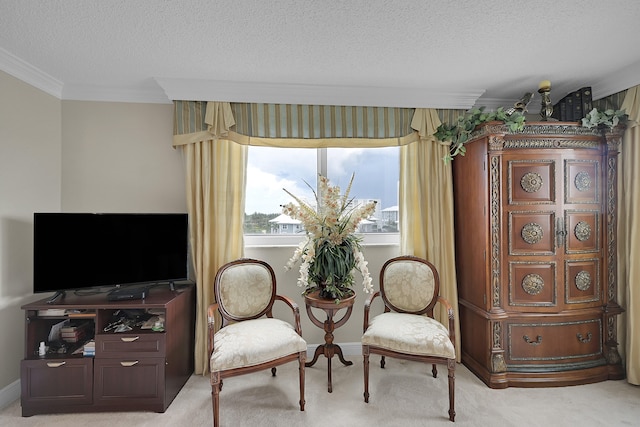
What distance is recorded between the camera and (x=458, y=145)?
265 centimetres

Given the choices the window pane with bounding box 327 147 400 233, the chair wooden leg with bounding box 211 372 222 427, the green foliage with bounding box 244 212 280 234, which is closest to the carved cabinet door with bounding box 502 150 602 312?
the window pane with bounding box 327 147 400 233

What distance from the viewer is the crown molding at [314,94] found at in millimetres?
2557

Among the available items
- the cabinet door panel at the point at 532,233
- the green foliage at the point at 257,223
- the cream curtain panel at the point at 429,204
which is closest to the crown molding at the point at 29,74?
the green foliage at the point at 257,223

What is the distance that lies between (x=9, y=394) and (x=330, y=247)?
8.73 ft

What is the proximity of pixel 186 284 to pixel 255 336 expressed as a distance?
978 mm

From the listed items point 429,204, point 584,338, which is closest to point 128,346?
point 429,204

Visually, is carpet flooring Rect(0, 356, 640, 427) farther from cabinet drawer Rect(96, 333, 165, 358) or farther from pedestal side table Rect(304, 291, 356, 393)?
cabinet drawer Rect(96, 333, 165, 358)

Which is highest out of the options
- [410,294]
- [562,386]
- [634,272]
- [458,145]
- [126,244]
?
[458,145]

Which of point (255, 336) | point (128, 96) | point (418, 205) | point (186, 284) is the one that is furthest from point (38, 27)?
point (418, 205)

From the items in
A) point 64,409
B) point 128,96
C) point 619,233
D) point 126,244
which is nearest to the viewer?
point 64,409

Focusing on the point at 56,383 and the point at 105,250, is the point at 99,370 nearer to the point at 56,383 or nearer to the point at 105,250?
the point at 56,383

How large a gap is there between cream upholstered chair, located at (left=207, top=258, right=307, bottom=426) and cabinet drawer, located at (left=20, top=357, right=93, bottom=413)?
0.92 meters

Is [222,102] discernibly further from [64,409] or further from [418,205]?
[64,409]

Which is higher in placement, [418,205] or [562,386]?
[418,205]
